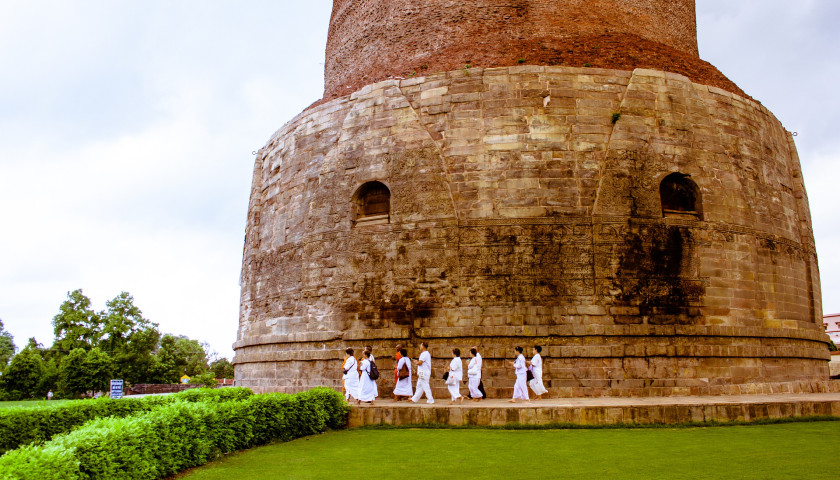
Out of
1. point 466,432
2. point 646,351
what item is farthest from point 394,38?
point 466,432

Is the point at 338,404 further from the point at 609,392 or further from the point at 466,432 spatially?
the point at 609,392

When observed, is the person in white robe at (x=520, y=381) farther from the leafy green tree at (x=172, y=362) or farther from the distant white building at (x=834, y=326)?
the distant white building at (x=834, y=326)

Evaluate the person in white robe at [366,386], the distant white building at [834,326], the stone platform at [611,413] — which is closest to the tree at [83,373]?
the person in white robe at [366,386]

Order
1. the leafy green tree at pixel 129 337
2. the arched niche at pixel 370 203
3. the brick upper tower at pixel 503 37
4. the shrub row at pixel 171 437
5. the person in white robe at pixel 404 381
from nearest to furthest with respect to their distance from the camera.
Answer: the shrub row at pixel 171 437 → the person in white robe at pixel 404 381 → the arched niche at pixel 370 203 → the brick upper tower at pixel 503 37 → the leafy green tree at pixel 129 337

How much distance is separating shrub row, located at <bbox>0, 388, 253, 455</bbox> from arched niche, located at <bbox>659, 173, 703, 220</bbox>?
9547 millimetres

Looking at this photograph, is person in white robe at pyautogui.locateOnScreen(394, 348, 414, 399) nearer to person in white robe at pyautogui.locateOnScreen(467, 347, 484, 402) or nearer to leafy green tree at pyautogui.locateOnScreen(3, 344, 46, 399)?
person in white robe at pyautogui.locateOnScreen(467, 347, 484, 402)

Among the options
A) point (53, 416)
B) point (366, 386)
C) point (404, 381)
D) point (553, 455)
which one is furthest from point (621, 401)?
point (53, 416)

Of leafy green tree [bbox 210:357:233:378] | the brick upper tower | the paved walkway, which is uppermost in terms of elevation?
the brick upper tower

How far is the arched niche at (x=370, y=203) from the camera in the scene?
41.9 ft

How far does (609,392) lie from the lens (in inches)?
424

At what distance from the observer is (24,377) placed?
27047 mm

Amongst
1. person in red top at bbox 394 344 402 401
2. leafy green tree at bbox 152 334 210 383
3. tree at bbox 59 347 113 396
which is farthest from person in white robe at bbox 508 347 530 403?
leafy green tree at bbox 152 334 210 383

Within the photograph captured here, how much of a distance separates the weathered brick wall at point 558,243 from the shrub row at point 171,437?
11.0 ft

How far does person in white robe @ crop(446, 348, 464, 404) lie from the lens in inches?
412
